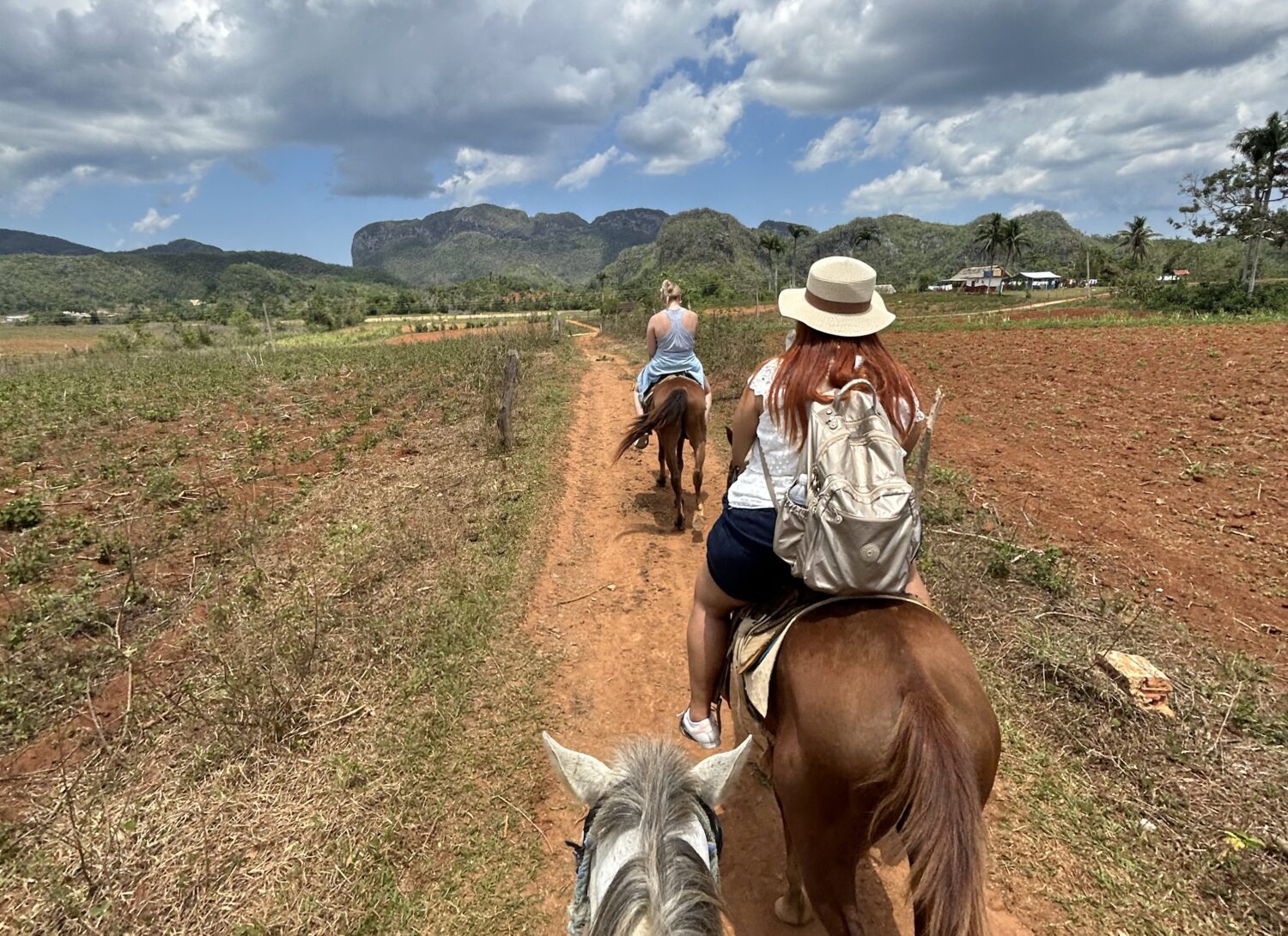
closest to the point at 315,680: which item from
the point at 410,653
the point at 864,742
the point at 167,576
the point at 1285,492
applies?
the point at 410,653

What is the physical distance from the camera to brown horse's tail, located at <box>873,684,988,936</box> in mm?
1390

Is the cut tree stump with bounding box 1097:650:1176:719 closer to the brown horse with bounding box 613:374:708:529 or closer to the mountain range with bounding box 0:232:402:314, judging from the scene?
the brown horse with bounding box 613:374:708:529

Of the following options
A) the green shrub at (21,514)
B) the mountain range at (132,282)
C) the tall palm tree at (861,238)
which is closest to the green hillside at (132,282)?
the mountain range at (132,282)

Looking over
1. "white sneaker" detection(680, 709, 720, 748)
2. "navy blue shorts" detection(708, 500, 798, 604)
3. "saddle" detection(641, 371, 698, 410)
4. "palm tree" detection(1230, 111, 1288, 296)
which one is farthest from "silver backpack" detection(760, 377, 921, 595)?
"palm tree" detection(1230, 111, 1288, 296)

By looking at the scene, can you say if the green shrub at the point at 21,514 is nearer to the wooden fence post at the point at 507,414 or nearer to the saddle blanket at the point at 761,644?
the wooden fence post at the point at 507,414

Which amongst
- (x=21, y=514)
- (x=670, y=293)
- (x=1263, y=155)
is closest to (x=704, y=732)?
(x=670, y=293)

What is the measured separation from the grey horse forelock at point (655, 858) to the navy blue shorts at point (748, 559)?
805 millimetres

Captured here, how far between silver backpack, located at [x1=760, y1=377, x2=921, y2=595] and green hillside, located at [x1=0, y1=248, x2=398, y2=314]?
115 meters

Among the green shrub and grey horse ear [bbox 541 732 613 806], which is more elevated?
grey horse ear [bbox 541 732 613 806]

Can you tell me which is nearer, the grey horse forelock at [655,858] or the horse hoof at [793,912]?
the grey horse forelock at [655,858]

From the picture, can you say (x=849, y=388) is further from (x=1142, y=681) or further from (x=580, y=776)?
(x=1142, y=681)

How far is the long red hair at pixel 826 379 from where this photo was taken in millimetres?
2039

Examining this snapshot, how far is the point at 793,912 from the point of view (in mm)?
2594

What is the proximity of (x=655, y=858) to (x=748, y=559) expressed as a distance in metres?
1.12
